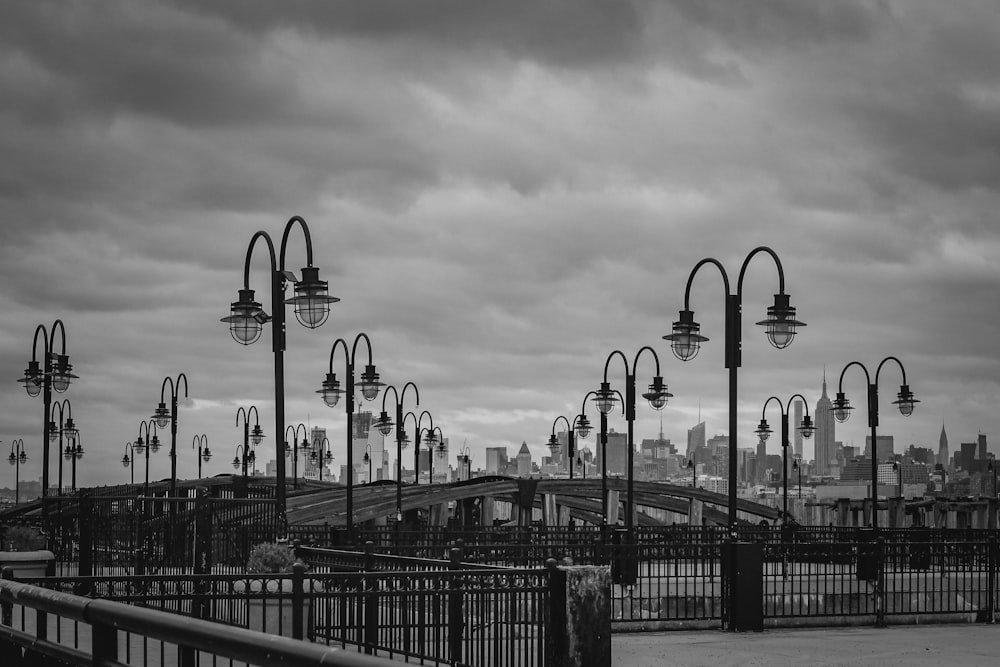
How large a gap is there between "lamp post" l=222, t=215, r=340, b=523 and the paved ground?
554 cm

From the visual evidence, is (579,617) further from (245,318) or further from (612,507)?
(612,507)

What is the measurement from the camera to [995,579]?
2478cm

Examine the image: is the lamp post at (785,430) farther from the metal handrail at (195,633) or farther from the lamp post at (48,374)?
the metal handrail at (195,633)

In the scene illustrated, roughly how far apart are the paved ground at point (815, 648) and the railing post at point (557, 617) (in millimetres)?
4810

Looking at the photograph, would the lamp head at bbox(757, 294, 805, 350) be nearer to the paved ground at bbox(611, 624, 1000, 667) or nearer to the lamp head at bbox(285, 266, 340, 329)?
the paved ground at bbox(611, 624, 1000, 667)

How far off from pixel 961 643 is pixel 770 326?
5.71 meters

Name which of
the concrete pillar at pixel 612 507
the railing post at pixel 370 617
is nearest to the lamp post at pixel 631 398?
the concrete pillar at pixel 612 507

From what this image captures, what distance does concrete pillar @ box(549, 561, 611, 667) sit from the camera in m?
11.2

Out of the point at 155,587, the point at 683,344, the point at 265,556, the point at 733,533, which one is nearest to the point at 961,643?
the point at 733,533

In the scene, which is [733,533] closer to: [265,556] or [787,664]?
[787,664]

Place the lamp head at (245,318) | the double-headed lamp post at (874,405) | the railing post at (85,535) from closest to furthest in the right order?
the lamp head at (245,318) → the railing post at (85,535) → the double-headed lamp post at (874,405)

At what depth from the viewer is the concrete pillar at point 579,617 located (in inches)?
440

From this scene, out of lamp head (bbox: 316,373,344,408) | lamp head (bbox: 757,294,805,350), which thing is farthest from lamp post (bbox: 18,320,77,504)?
lamp head (bbox: 757,294,805,350)

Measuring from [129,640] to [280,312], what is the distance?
1245 centimetres
